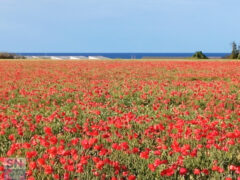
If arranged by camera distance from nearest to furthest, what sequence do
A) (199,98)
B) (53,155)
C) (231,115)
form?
1. (53,155)
2. (231,115)
3. (199,98)

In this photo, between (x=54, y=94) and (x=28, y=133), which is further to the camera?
(x=54, y=94)

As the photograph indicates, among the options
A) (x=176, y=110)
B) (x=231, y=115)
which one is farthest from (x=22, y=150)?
(x=231, y=115)

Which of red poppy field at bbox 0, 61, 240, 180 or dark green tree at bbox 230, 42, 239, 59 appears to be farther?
dark green tree at bbox 230, 42, 239, 59

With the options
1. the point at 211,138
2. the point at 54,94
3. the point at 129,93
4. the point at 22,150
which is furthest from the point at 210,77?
the point at 22,150

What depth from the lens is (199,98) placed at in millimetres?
11312

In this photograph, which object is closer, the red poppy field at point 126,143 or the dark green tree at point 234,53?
the red poppy field at point 126,143

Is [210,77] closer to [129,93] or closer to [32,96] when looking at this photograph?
[129,93]

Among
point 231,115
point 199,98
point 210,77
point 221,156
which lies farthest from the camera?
point 210,77

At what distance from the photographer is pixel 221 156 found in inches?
215

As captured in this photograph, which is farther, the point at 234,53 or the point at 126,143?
the point at 234,53

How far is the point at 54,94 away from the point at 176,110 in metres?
5.27

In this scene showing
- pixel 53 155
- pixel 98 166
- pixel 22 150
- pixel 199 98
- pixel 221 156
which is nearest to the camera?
pixel 98 166

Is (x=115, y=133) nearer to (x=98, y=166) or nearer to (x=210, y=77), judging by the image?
(x=98, y=166)

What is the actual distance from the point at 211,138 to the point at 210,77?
15838mm
